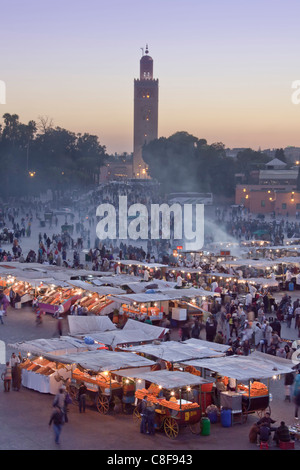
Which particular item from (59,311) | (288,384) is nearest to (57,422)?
(288,384)

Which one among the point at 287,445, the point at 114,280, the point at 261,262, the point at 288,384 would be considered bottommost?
the point at 287,445

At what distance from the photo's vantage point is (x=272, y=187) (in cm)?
5831

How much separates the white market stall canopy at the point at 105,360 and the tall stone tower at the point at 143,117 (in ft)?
298

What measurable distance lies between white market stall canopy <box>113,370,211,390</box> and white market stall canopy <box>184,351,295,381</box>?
35 centimetres

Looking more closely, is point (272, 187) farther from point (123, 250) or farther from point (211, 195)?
point (123, 250)

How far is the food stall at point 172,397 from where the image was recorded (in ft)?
35.5

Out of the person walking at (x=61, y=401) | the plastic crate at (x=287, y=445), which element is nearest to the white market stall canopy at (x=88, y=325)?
the person walking at (x=61, y=401)

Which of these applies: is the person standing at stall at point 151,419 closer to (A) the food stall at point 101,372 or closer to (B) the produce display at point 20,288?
(A) the food stall at point 101,372

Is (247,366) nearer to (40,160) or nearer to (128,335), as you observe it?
(128,335)

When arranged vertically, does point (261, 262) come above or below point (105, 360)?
above

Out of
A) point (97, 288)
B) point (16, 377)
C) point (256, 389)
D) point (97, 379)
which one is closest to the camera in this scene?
point (256, 389)

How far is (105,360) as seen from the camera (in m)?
12.1

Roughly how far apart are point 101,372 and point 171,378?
1.48m

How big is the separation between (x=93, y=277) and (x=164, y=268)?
380 cm
